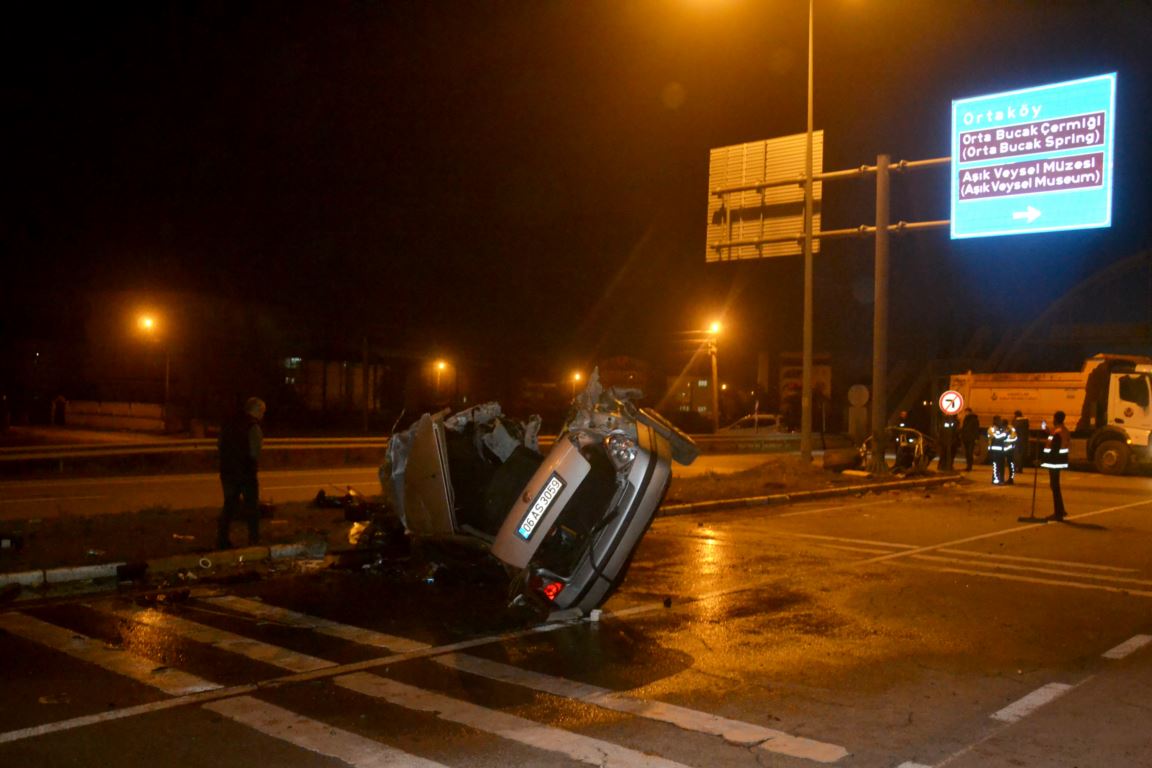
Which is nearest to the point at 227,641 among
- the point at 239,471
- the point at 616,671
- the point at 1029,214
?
the point at 616,671

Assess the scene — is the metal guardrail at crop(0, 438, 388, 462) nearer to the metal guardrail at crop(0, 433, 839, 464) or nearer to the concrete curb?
the metal guardrail at crop(0, 433, 839, 464)

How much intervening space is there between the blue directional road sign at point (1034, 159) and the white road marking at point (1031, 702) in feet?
39.7

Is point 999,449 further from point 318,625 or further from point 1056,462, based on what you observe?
point 318,625

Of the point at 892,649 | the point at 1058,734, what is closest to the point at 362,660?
the point at 892,649

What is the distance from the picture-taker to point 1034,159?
55.3 ft

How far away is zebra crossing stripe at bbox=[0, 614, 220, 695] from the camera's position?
20.8ft

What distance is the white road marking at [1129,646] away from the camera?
24.4 ft

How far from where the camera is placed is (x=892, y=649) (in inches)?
297

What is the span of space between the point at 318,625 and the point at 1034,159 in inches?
580

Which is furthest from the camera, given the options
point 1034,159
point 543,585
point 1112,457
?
point 1112,457

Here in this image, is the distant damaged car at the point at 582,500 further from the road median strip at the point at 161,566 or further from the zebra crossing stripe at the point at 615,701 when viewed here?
the road median strip at the point at 161,566

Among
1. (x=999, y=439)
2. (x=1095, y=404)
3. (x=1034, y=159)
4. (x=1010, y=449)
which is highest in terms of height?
(x=1034, y=159)

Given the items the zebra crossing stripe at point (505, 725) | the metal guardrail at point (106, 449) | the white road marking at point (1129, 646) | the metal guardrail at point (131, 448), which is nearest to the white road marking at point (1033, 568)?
the white road marking at point (1129, 646)

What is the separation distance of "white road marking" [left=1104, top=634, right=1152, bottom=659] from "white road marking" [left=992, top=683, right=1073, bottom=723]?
1136 mm
